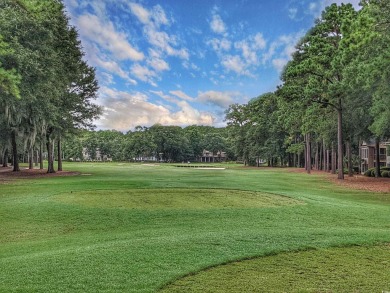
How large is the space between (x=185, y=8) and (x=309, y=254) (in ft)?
75.7

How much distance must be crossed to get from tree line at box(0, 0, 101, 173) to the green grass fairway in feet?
13.7

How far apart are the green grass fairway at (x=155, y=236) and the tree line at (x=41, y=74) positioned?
418cm

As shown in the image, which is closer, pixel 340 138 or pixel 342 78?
pixel 342 78

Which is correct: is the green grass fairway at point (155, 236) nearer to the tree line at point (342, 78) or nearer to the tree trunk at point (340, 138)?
the tree line at point (342, 78)

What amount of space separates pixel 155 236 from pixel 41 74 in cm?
1717

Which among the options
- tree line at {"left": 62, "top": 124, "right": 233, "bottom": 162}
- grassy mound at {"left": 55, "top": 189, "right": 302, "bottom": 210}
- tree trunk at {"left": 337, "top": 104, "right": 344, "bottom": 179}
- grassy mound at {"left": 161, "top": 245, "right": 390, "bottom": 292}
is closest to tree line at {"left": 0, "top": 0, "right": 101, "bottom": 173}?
grassy mound at {"left": 55, "top": 189, "right": 302, "bottom": 210}

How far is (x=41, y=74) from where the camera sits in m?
21.7

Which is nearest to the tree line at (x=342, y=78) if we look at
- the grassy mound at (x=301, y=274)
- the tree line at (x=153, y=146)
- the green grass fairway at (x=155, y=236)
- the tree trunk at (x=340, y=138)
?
the tree trunk at (x=340, y=138)

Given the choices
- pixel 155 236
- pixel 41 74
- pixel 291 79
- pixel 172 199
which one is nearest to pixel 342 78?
pixel 291 79

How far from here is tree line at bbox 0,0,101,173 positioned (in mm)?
18523

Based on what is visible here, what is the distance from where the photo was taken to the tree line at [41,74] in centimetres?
1852

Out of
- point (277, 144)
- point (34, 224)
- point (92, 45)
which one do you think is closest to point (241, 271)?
point (34, 224)

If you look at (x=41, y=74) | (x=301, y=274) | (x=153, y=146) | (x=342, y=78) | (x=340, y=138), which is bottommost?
(x=301, y=274)

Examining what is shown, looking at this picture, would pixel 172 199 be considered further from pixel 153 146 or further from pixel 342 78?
pixel 153 146
